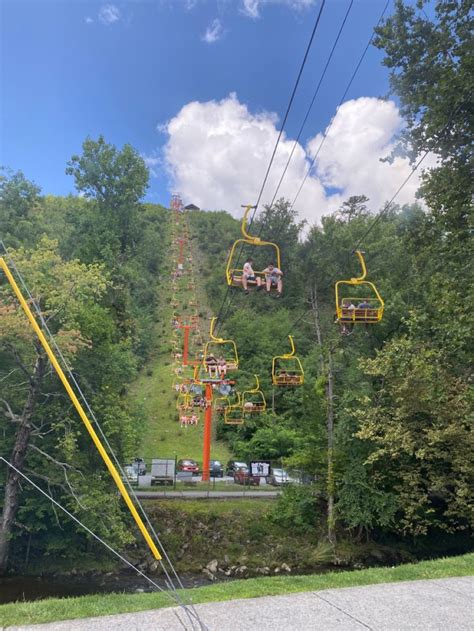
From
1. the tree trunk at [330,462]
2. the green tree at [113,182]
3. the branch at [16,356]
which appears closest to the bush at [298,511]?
the tree trunk at [330,462]

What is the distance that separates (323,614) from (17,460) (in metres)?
13.6

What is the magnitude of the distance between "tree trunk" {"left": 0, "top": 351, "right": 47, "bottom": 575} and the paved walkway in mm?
11978

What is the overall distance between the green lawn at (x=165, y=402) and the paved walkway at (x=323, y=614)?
1580cm

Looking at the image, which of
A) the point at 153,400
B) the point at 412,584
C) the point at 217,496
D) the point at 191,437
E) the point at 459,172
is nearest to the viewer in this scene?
the point at 412,584

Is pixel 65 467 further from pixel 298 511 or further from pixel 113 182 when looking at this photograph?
pixel 113 182

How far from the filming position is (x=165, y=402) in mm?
42938

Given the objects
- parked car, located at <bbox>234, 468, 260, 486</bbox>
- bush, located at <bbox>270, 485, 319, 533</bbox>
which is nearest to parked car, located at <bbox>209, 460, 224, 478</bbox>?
parked car, located at <bbox>234, 468, 260, 486</bbox>

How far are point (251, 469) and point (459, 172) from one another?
21.8m

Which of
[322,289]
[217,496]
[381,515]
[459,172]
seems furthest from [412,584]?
[322,289]

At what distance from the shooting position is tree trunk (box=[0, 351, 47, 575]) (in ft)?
50.1

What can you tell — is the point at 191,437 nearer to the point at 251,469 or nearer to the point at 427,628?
the point at 251,469

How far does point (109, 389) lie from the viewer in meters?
18.5

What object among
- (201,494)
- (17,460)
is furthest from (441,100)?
(201,494)

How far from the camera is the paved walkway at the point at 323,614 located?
4.80m
